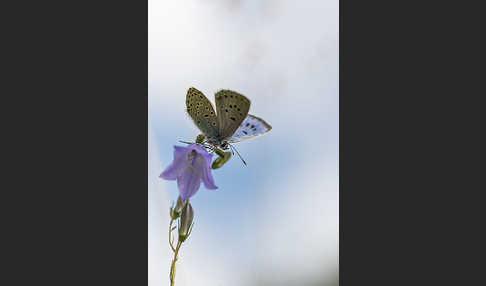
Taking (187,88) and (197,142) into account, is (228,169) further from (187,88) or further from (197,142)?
(187,88)

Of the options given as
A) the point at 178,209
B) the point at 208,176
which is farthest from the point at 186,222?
the point at 208,176

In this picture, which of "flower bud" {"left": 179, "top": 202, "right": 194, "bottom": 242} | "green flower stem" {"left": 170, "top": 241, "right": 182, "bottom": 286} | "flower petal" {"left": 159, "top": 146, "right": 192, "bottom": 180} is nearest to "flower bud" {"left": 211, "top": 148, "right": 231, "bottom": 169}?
"flower petal" {"left": 159, "top": 146, "right": 192, "bottom": 180}

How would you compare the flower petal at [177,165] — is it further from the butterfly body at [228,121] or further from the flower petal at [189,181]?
the butterfly body at [228,121]

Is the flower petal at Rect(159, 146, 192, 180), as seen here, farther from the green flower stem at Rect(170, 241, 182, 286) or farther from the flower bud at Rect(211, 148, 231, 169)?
the green flower stem at Rect(170, 241, 182, 286)

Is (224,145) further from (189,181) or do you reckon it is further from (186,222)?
(186,222)

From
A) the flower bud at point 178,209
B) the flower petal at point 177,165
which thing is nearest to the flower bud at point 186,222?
the flower bud at point 178,209
